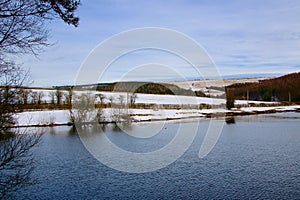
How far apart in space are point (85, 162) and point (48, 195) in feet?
15.2

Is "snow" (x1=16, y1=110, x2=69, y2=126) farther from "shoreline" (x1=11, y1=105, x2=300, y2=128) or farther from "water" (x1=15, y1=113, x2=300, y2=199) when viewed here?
"water" (x1=15, y1=113, x2=300, y2=199)

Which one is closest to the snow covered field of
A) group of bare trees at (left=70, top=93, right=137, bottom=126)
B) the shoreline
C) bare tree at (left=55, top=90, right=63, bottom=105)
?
the shoreline

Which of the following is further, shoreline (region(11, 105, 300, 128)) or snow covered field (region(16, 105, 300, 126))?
snow covered field (region(16, 105, 300, 126))

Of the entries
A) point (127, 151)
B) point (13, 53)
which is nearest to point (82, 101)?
point (127, 151)

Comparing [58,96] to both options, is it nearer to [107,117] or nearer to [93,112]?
[107,117]

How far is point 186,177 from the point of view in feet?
36.9

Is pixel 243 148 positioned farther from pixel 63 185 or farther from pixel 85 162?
pixel 63 185

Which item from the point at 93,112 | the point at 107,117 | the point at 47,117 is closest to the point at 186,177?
the point at 93,112

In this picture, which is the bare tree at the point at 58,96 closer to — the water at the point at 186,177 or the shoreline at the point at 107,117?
the shoreline at the point at 107,117

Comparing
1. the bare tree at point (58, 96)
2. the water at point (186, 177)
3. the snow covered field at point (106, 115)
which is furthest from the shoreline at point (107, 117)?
the water at point (186, 177)

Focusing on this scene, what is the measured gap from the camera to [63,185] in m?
10.7

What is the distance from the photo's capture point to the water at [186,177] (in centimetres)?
962

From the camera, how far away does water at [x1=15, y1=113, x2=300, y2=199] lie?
31.6 feet

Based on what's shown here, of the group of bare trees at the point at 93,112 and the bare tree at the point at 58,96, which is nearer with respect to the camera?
the group of bare trees at the point at 93,112
